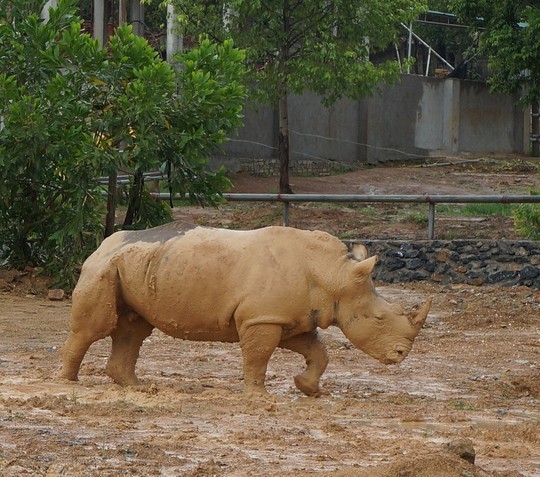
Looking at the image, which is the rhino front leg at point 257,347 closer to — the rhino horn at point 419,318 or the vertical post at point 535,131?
the rhino horn at point 419,318

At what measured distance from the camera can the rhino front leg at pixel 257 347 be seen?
9023 mm

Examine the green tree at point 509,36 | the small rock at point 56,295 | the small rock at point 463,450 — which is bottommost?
the small rock at point 56,295

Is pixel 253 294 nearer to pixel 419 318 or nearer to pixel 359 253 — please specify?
pixel 359 253

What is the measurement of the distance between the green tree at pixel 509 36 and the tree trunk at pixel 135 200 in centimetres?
1011

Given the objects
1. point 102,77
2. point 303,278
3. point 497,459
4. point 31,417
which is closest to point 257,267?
point 303,278

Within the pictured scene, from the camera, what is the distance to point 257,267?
357 inches

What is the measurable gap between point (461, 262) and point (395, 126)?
57.6 feet

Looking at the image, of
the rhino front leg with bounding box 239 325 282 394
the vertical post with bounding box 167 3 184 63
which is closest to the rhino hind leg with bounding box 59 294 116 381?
the rhino front leg with bounding box 239 325 282 394

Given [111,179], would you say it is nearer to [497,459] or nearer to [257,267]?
[257,267]

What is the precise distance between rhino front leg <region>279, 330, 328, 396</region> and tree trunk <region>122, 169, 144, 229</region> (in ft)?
22.2

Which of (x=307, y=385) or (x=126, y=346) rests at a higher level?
(x=126, y=346)

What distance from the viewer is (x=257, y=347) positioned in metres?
9.05

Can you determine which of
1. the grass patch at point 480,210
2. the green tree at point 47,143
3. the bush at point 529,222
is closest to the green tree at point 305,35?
the grass patch at point 480,210

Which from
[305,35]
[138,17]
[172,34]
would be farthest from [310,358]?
[138,17]
